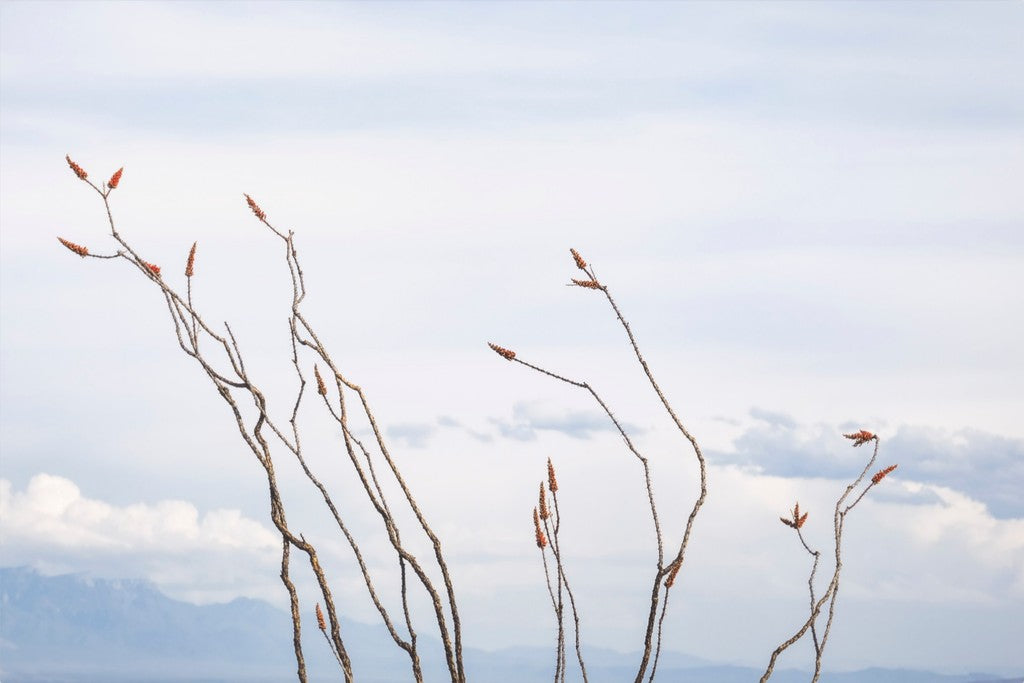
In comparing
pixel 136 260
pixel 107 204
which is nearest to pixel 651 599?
pixel 136 260

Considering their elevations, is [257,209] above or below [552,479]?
above

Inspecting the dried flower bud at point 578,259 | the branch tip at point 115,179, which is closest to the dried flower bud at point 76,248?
the branch tip at point 115,179

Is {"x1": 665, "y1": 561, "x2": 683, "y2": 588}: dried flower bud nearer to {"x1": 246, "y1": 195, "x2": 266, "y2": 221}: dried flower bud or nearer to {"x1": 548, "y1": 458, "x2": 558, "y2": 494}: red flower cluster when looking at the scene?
{"x1": 548, "y1": 458, "x2": 558, "y2": 494}: red flower cluster

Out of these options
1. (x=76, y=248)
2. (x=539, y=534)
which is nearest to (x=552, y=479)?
(x=539, y=534)

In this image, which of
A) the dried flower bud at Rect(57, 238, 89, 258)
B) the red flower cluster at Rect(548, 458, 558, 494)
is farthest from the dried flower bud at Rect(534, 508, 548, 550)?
the dried flower bud at Rect(57, 238, 89, 258)

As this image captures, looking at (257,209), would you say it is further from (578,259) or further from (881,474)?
(881,474)

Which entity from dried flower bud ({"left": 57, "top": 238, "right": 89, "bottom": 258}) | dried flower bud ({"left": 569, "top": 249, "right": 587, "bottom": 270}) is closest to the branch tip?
dried flower bud ({"left": 57, "top": 238, "right": 89, "bottom": 258})

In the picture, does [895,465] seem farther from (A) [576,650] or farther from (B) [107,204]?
(B) [107,204]

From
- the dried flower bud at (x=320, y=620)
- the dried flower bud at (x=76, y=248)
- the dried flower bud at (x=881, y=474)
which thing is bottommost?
the dried flower bud at (x=320, y=620)

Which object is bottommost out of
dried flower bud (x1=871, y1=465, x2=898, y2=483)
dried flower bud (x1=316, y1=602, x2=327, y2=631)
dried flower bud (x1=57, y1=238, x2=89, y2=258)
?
dried flower bud (x1=316, y1=602, x2=327, y2=631)

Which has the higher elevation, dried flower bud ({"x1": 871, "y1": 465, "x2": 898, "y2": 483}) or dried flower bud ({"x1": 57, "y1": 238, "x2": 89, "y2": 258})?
dried flower bud ({"x1": 57, "y1": 238, "x2": 89, "y2": 258})

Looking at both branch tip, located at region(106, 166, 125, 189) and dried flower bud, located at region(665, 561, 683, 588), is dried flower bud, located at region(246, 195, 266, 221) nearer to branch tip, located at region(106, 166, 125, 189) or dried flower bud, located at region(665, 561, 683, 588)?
branch tip, located at region(106, 166, 125, 189)

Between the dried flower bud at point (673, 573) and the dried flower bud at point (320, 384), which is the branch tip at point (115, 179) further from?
the dried flower bud at point (673, 573)

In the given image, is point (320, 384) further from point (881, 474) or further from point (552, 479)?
point (881, 474)
